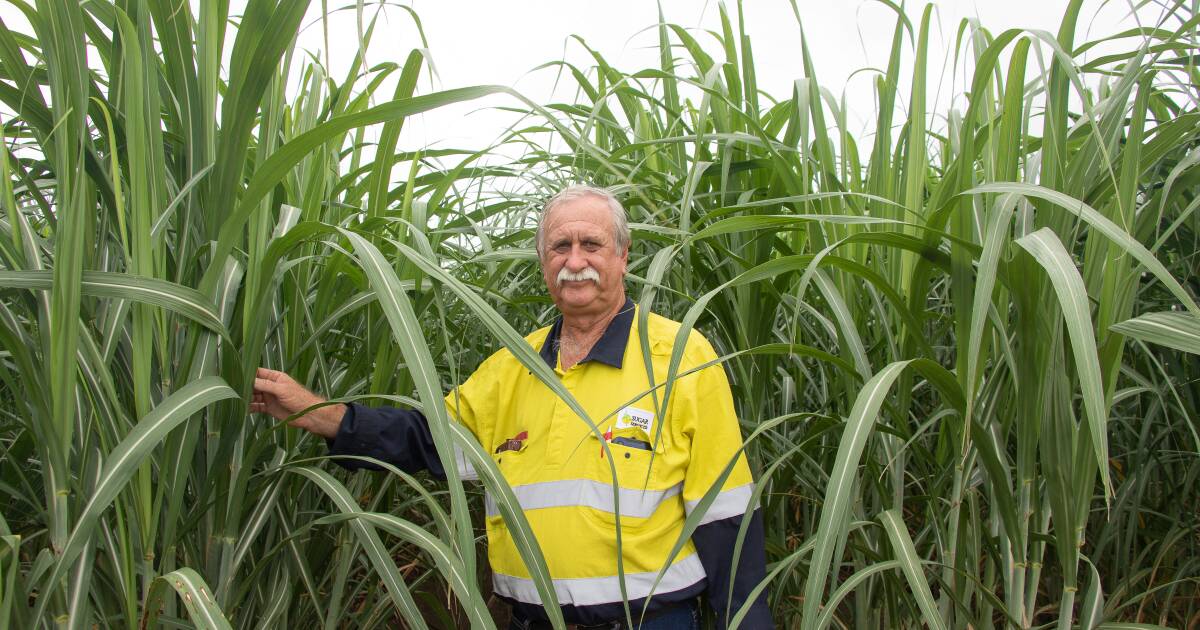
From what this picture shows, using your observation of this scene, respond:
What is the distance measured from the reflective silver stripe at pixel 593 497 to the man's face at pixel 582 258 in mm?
291

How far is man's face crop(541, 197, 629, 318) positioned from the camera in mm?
1426

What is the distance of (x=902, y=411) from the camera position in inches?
46.4

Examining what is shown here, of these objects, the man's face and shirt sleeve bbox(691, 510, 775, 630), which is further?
the man's face

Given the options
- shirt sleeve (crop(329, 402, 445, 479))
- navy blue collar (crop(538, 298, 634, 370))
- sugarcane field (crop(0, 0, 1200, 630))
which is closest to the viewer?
sugarcane field (crop(0, 0, 1200, 630))

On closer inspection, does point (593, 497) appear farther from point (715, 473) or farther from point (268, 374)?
point (268, 374)

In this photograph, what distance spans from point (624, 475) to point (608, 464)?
0.03 m

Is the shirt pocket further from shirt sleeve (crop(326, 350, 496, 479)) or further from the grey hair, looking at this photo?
the grey hair

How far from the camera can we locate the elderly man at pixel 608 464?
4.32ft

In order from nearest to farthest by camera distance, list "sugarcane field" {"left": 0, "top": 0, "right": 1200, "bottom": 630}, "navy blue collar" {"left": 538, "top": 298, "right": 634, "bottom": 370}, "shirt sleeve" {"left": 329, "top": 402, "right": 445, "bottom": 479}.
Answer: "sugarcane field" {"left": 0, "top": 0, "right": 1200, "bottom": 630}, "shirt sleeve" {"left": 329, "top": 402, "right": 445, "bottom": 479}, "navy blue collar" {"left": 538, "top": 298, "right": 634, "bottom": 370}

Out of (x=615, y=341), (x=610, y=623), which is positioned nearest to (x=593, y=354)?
(x=615, y=341)

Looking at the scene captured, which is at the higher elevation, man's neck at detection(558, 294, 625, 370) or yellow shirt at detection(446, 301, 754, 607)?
man's neck at detection(558, 294, 625, 370)

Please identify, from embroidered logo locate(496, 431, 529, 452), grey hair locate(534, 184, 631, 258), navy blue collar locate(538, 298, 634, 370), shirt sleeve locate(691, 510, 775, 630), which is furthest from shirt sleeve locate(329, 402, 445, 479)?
shirt sleeve locate(691, 510, 775, 630)

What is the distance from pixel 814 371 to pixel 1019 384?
2.27 ft

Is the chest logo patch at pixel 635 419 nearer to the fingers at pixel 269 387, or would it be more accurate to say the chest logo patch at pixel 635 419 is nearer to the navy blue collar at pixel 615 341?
the navy blue collar at pixel 615 341
